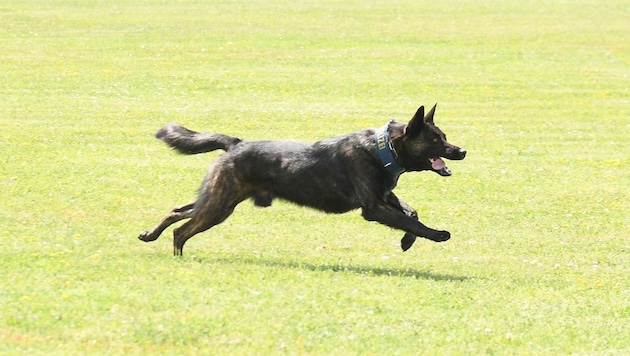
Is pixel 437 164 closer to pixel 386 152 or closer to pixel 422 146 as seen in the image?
pixel 422 146

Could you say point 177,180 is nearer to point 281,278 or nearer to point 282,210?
point 282,210

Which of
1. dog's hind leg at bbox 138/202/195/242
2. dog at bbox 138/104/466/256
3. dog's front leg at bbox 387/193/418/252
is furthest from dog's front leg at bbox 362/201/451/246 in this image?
dog's hind leg at bbox 138/202/195/242

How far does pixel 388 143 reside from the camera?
1106cm

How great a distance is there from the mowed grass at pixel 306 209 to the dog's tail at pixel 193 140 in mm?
1001

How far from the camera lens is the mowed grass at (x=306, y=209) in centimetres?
896

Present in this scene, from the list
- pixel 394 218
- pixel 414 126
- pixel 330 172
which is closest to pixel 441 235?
pixel 394 218

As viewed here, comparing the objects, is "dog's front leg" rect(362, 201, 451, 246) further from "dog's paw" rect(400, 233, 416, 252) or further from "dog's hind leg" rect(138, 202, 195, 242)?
"dog's hind leg" rect(138, 202, 195, 242)

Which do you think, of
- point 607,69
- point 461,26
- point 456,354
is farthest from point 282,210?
point 461,26

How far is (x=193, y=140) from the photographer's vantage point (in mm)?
11539

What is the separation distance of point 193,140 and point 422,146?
2179 millimetres

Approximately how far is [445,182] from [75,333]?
8.88 metres

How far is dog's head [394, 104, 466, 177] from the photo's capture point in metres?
11.1

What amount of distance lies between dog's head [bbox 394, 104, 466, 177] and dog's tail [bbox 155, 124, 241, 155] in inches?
61.8

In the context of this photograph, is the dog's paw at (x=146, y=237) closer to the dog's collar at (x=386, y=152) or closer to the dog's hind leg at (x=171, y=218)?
the dog's hind leg at (x=171, y=218)
